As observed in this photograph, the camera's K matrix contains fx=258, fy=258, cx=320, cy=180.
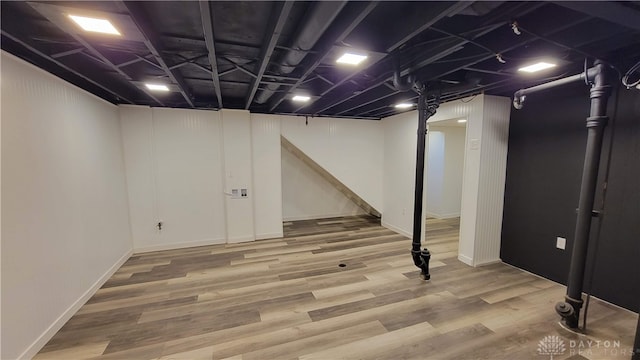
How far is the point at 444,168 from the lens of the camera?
631cm

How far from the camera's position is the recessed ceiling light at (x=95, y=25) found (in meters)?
1.55

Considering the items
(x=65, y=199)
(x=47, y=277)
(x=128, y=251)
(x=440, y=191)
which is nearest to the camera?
(x=47, y=277)

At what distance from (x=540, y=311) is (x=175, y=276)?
4.08 m

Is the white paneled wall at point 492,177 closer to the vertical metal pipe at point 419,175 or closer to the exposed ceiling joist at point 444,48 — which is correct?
the vertical metal pipe at point 419,175

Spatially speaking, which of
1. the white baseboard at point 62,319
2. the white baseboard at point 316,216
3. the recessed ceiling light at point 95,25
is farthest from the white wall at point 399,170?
the white baseboard at point 62,319

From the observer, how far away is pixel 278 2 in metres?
1.57

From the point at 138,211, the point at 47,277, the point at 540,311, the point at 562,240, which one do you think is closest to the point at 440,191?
the point at 562,240

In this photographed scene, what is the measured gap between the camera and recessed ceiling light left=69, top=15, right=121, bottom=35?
1549mm

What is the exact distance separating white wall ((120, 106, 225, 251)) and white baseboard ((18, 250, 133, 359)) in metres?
0.97

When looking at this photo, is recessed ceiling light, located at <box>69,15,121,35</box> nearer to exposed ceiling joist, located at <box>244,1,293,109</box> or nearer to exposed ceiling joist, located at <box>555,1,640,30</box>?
exposed ceiling joist, located at <box>244,1,293,109</box>

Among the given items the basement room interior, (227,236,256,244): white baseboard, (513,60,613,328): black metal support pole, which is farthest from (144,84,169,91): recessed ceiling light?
(513,60,613,328): black metal support pole

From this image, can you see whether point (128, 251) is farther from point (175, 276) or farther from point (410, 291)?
point (410, 291)

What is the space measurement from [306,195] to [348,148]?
1.58 meters

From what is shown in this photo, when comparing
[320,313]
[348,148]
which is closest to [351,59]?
[320,313]
